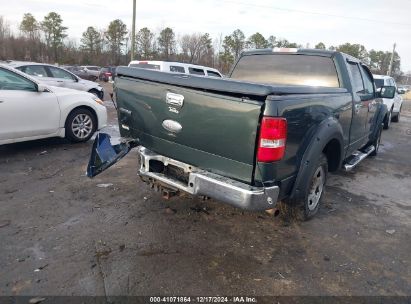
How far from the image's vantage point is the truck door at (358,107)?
15.6 ft

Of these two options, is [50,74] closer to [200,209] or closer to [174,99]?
[200,209]

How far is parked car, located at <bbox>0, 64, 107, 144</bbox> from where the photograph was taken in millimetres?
5770

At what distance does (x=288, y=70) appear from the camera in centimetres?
500

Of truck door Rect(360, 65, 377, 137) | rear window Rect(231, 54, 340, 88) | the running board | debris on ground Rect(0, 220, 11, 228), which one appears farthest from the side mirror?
truck door Rect(360, 65, 377, 137)

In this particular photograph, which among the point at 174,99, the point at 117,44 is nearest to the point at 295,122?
the point at 174,99

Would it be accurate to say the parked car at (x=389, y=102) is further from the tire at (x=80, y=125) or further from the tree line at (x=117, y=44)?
the tree line at (x=117, y=44)

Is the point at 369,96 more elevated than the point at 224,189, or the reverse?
the point at 369,96

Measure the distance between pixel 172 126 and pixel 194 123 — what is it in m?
0.29

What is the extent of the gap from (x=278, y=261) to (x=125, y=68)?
259 cm

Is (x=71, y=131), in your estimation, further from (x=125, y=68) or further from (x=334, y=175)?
(x=334, y=175)

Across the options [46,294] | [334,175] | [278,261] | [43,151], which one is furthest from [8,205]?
[334,175]

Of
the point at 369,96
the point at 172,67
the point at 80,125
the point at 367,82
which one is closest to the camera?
the point at 369,96

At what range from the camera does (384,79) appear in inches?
494

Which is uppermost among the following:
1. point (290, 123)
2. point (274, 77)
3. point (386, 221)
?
point (274, 77)
